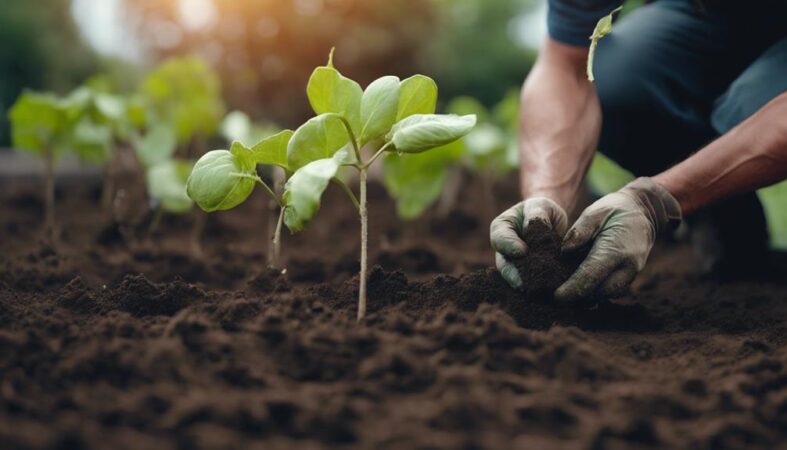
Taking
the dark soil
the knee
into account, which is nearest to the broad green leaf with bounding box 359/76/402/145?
the dark soil

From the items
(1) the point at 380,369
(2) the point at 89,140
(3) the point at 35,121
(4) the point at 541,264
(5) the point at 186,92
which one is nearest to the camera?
(1) the point at 380,369

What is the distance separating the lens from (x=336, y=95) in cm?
145

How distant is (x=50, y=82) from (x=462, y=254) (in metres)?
10.7

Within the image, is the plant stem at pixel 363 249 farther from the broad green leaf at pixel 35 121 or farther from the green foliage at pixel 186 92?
the green foliage at pixel 186 92

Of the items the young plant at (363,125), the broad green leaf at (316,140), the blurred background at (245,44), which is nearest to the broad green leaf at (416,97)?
the young plant at (363,125)

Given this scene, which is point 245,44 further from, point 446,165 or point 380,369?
point 380,369

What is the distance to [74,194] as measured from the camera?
12.5ft

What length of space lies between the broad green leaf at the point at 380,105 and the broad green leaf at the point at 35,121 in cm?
158

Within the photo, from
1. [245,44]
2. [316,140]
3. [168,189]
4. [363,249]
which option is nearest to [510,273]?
[363,249]

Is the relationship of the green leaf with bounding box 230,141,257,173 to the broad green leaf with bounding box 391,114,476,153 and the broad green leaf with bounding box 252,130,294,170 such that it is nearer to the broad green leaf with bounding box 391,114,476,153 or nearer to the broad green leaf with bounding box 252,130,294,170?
the broad green leaf with bounding box 252,130,294,170

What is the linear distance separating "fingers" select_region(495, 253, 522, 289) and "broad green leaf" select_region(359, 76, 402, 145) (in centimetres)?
39

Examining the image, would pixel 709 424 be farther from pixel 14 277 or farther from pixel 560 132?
pixel 14 277

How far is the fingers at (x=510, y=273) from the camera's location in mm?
1586

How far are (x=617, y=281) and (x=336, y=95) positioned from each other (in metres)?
0.68
